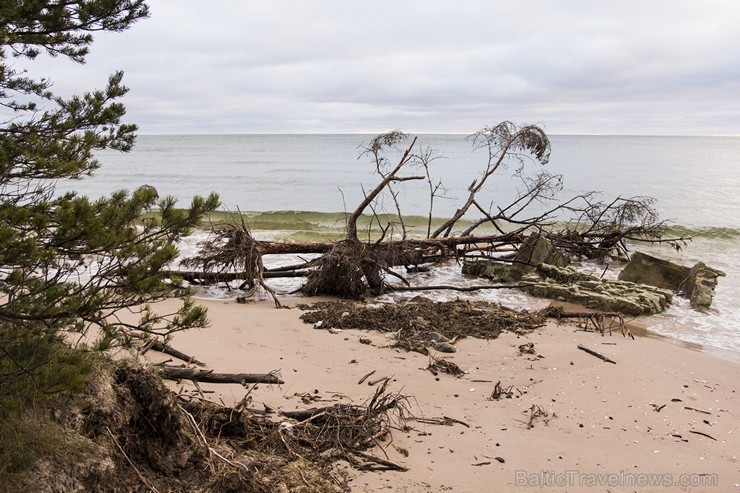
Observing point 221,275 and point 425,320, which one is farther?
point 221,275

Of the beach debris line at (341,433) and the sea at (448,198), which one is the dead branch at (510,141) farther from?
the beach debris line at (341,433)

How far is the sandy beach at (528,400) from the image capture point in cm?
407

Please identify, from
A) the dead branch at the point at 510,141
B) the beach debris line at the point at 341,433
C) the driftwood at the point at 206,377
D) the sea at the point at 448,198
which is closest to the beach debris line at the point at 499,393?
the beach debris line at the point at 341,433

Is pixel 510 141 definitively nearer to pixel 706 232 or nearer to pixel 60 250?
pixel 60 250

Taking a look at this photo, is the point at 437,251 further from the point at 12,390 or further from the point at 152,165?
the point at 152,165

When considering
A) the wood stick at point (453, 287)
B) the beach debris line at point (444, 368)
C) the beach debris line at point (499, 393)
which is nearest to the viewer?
the beach debris line at point (499, 393)

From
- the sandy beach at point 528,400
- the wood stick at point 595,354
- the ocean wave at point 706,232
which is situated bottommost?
the sandy beach at point 528,400

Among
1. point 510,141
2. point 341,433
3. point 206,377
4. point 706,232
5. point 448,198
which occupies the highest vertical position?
point 510,141

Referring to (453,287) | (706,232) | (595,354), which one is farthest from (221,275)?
(706,232)

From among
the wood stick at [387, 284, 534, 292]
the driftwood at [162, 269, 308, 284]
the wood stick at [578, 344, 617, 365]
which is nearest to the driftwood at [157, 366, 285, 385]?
the wood stick at [578, 344, 617, 365]

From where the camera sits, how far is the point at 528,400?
5445mm

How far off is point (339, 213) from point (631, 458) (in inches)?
824

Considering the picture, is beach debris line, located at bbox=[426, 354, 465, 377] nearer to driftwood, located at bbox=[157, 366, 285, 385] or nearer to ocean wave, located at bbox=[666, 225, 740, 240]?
driftwood, located at bbox=[157, 366, 285, 385]

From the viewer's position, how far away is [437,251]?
39.0 feet
